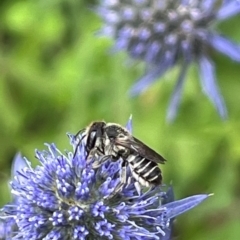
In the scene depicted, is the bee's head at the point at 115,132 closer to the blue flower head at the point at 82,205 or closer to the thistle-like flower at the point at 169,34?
the blue flower head at the point at 82,205

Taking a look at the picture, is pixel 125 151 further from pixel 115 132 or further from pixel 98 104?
pixel 98 104

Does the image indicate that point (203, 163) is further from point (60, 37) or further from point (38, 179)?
point (38, 179)

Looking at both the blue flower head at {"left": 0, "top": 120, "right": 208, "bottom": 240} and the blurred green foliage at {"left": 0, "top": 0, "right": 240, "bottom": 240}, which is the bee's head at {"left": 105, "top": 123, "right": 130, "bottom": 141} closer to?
the blue flower head at {"left": 0, "top": 120, "right": 208, "bottom": 240}

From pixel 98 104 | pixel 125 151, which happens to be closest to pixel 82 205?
pixel 125 151

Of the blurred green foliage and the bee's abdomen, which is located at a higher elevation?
the blurred green foliage

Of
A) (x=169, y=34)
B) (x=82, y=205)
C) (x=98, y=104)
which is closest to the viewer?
(x=82, y=205)

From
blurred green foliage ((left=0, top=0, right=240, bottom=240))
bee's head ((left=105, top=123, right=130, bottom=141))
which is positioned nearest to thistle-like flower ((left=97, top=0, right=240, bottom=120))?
blurred green foliage ((left=0, top=0, right=240, bottom=240))

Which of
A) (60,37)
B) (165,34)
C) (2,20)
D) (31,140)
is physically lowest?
(165,34)

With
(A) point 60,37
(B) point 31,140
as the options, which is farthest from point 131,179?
(A) point 60,37
